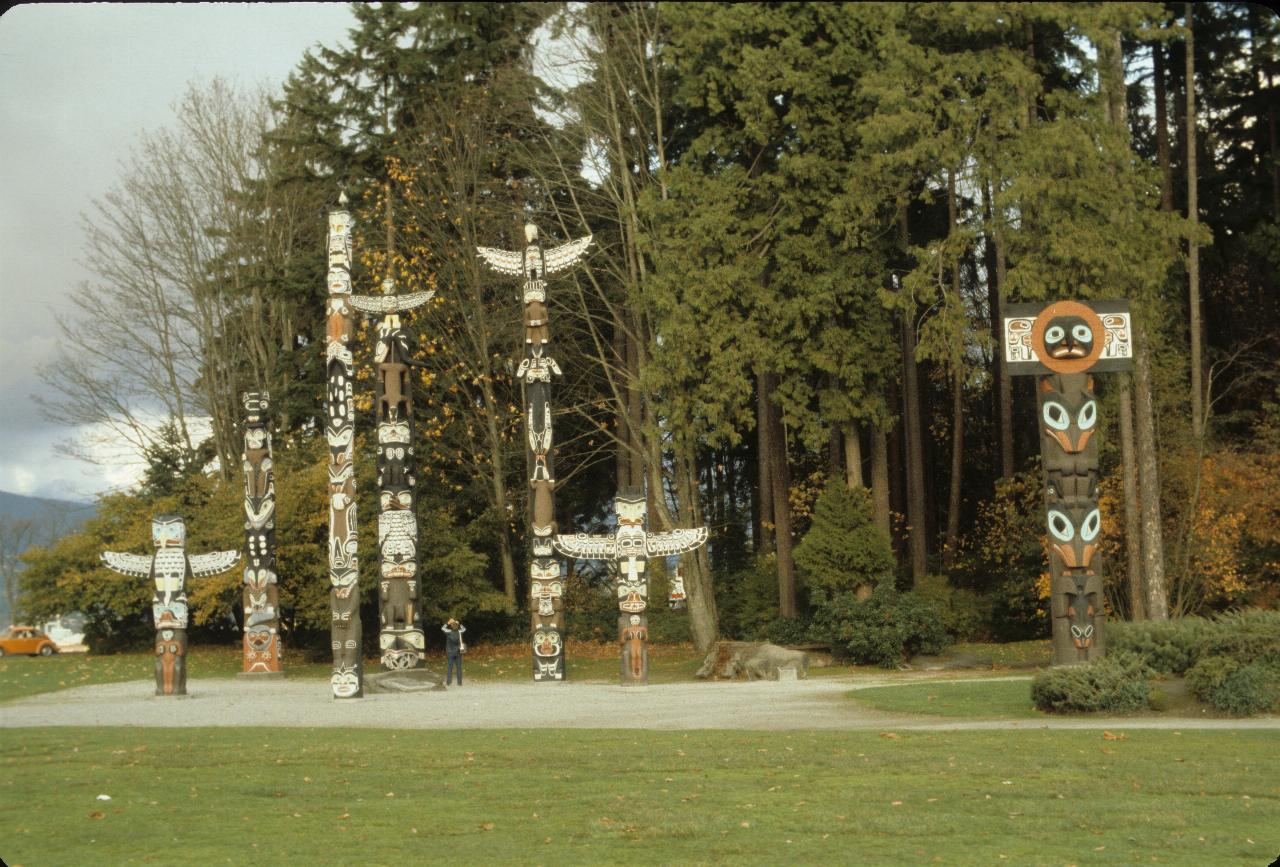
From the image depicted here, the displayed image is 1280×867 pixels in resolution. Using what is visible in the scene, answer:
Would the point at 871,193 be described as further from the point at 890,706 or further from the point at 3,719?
the point at 3,719

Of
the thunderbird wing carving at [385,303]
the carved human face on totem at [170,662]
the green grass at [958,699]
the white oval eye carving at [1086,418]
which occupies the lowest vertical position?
the green grass at [958,699]

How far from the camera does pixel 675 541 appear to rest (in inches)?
1006

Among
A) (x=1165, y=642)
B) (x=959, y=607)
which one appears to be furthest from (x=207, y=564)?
(x=959, y=607)

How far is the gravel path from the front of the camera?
670 inches

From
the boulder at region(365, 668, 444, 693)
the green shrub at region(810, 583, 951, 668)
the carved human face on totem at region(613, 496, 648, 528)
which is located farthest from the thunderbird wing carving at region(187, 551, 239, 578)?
the green shrub at region(810, 583, 951, 668)

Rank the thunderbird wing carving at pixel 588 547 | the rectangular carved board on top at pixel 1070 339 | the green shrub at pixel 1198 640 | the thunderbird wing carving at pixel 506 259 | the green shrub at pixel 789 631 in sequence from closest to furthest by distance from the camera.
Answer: the green shrub at pixel 1198 640, the rectangular carved board on top at pixel 1070 339, the thunderbird wing carving at pixel 588 547, the thunderbird wing carving at pixel 506 259, the green shrub at pixel 789 631

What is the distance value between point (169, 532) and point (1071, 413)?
15.9 metres

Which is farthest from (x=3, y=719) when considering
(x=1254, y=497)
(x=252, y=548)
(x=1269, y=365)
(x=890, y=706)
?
(x=1269, y=365)

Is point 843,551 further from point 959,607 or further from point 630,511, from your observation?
point 630,511

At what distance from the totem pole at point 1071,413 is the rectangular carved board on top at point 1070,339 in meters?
0.01

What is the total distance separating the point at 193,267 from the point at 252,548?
14793mm

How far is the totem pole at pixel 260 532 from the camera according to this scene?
29141mm

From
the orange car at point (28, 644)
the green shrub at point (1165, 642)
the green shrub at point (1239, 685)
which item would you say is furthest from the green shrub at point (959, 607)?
the orange car at point (28, 644)

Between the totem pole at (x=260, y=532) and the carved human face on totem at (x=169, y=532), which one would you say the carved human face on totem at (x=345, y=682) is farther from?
the totem pole at (x=260, y=532)
